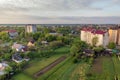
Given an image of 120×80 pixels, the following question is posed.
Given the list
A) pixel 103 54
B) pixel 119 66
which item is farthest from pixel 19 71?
pixel 103 54

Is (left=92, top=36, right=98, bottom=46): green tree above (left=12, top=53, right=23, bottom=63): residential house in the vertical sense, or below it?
above

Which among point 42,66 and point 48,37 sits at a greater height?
point 48,37

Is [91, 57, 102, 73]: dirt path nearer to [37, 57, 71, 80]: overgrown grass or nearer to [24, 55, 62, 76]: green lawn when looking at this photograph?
[37, 57, 71, 80]: overgrown grass

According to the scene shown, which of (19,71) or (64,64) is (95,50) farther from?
(19,71)

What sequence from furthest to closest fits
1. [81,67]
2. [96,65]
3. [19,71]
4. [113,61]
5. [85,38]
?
[85,38] < [113,61] < [96,65] < [81,67] < [19,71]

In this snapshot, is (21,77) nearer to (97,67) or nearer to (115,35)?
(97,67)

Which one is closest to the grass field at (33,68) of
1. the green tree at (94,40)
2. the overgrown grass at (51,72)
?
the overgrown grass at (51,72)

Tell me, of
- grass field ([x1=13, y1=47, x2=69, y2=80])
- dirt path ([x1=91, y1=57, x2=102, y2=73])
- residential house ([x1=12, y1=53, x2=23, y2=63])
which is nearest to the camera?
grass field ([x1=13, y1=47, x2=69, y2=80])

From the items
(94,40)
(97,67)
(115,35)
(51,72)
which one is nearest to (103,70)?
(97,67)

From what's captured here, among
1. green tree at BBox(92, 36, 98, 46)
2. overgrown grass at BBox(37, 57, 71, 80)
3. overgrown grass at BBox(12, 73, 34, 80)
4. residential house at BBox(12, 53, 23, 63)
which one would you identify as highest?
green tree at BBox(92, 36, 98, 46)

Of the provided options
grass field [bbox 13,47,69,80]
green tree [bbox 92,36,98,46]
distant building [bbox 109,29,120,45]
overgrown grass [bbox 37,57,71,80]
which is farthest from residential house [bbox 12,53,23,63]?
distant building [bbox 109,29,120,45]

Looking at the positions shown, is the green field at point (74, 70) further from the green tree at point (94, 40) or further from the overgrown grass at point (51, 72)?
the green tree at point (94, 40)
